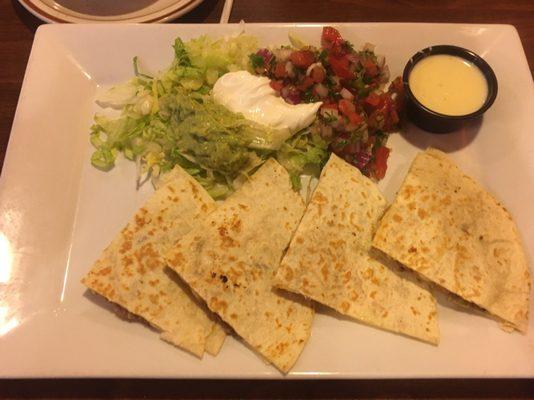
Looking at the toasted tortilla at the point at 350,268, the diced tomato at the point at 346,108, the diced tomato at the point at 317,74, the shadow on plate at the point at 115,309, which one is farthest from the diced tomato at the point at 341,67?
the shadow on plate at the point at 115,309

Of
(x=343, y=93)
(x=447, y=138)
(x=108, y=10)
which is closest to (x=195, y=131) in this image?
(x=343, y=93)

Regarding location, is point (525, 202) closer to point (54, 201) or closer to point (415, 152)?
point (415, 152)

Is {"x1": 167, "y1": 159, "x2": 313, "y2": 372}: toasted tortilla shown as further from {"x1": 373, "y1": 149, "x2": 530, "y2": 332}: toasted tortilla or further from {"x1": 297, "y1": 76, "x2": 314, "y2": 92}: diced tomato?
{"x1": 297, "y1": 76, "x2": 314, "y2": 92}: diced tomato

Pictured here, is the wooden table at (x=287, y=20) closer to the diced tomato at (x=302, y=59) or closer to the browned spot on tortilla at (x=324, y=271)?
the browned spot on tortilla at (x=324, y=271)

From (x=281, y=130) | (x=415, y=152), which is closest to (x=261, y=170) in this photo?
(x=281, y=130)

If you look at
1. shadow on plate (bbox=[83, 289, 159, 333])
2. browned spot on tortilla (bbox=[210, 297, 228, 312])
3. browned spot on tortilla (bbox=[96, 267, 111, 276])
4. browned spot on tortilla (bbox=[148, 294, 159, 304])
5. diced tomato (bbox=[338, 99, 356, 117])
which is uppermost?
diced tomato (bbox=[338, 99, 356, 117])

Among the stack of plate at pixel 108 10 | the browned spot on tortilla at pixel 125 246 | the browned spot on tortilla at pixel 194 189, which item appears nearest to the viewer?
the browned spot on tortilla at pixel 125 246

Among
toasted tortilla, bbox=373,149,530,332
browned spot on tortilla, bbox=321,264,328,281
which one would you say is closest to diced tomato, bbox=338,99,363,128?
toasted tortilla, bbox=373,149,530,332
